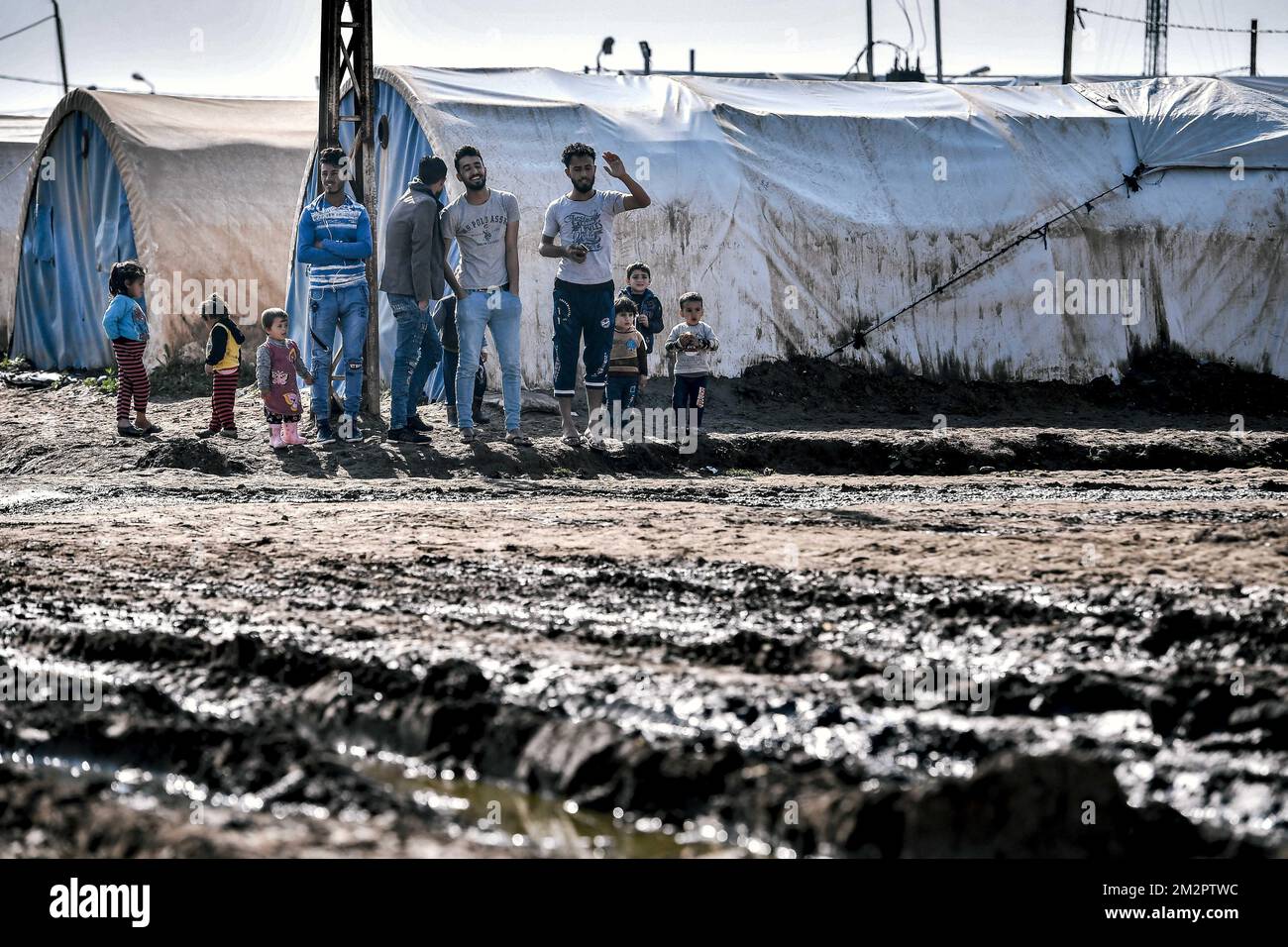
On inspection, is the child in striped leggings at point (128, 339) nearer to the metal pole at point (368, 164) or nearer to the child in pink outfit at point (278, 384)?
the child in pink outfit at point (278, 384)

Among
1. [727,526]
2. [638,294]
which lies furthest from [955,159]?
[727,526]

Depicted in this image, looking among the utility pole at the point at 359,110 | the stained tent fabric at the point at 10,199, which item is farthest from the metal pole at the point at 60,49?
the utility pole at the point at 359,110

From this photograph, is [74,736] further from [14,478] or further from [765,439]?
[765,439]

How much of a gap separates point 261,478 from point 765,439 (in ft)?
12.7

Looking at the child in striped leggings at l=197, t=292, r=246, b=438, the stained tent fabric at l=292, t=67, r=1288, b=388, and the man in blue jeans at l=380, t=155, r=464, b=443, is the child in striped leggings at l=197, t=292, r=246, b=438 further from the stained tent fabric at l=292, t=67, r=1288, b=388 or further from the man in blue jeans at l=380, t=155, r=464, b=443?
the stained tent fabric at l=292, t=67, r=1288, b=388

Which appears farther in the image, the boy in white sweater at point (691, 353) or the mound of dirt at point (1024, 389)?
the mound of dirt at point (1024, 389)

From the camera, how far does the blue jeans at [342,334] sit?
10305 millimetres

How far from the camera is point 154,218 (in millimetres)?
15953

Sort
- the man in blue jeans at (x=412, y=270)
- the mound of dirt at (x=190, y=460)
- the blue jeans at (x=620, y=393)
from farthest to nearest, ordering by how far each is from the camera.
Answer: the blue jeans at (x=620, y=393) → the man in blue jeans at (x=412, y=270) → the mound of dirt at (x=190, y=460)

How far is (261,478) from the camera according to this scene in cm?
963

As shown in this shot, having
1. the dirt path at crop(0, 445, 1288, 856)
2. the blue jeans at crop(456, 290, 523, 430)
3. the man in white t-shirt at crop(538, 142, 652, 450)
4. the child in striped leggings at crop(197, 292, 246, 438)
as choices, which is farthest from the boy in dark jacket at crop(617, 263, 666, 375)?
the dirt path at crop(0, 445, 1288, 856)

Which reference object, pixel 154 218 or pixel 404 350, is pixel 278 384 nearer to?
pixel 404 350

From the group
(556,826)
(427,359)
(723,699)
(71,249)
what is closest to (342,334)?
(427,359)

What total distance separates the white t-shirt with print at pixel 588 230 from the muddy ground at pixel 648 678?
2.08 meters
